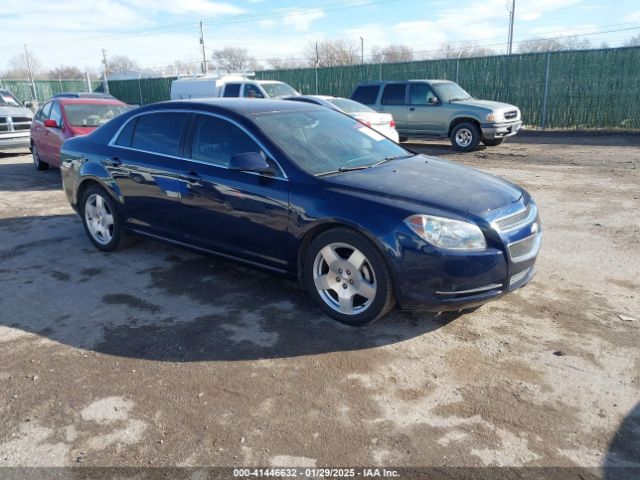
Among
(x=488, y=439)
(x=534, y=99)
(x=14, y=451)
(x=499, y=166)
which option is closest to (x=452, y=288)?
(x=488, y=439)

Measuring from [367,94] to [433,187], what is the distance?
12.5 metres

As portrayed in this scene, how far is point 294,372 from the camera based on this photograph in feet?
11.7

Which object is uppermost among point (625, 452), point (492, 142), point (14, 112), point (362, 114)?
point (14, 112)

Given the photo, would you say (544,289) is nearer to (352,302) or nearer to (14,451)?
(352,302)

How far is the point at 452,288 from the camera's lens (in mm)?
3725

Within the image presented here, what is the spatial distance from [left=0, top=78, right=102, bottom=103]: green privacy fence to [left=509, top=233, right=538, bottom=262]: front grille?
33079mm

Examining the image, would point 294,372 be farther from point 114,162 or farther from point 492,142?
point 492,142

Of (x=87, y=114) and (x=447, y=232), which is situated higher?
(x=87, y=114)

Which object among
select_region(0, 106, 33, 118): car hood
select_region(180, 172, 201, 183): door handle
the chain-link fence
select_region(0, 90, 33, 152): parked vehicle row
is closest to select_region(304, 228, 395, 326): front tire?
select_region(180, 172, 201, 183): door handle

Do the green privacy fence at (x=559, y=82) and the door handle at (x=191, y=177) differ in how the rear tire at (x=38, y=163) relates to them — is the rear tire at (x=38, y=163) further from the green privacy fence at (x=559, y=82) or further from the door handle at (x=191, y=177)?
the green privacy fence at (x=559, y=82)

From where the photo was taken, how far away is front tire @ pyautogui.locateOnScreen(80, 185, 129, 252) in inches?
232

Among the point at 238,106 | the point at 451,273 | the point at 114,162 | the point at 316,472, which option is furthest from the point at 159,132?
the point at 316,472

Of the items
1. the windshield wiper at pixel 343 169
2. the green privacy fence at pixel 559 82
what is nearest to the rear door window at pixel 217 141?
the windshield wiper at pixel 343 169

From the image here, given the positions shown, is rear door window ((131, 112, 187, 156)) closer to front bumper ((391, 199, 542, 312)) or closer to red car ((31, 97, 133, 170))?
front bumper ((391, 199, 542, 312))
